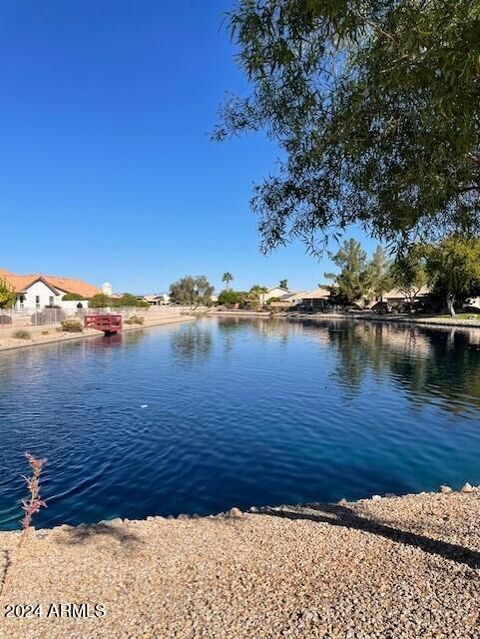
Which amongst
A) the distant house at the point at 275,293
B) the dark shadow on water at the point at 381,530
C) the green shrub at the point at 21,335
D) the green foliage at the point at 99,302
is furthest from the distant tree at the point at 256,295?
the dark shadow on water at the point at 381,530

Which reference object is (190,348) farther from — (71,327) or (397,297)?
(397,297)

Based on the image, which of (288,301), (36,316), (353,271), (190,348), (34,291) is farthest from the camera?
(288,301)

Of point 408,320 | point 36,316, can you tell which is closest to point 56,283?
point 36,316

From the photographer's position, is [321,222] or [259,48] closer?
[259,48]

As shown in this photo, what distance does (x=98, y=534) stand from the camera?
7.27 meters

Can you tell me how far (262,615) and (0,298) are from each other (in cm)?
4707

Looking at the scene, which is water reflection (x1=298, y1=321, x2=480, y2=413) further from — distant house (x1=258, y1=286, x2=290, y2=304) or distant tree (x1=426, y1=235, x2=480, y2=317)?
distant house (x1=258, y1=286, x2=290, y2=304)

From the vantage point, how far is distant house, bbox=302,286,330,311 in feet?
386

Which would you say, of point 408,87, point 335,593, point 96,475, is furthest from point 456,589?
point 96,475

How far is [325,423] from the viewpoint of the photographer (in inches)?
651

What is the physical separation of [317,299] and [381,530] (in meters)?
117

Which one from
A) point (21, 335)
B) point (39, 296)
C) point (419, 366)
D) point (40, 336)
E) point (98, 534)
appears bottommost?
point (419, 366)

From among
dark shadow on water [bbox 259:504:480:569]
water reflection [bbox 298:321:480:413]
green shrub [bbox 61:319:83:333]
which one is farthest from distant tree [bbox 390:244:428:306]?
green shrub [bbox 61:319:83:333]

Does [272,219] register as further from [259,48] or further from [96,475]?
[96,475]
